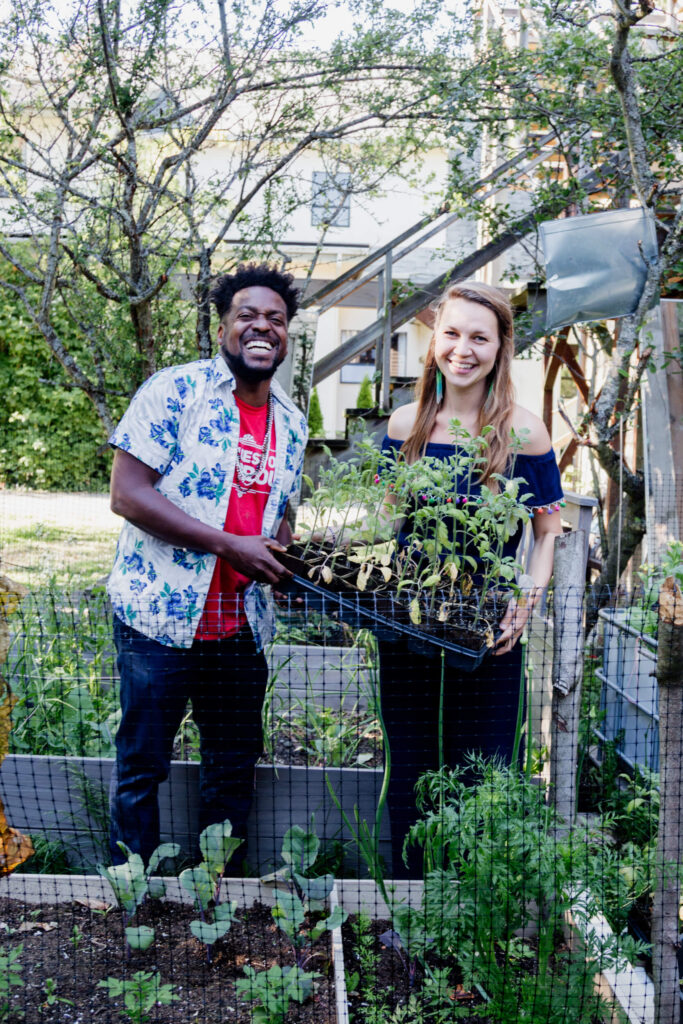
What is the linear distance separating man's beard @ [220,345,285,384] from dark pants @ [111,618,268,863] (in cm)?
72

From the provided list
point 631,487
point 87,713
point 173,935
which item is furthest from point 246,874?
point 631,487

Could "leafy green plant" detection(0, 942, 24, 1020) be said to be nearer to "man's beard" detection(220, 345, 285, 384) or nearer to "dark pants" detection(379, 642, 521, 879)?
"dark pants" detection(379, 642, 521, 879)

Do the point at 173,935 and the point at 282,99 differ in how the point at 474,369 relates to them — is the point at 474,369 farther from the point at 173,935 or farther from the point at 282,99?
the point at 282,99

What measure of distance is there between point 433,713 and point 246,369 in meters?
1.09

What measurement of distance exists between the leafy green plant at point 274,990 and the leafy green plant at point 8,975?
1.75 feet

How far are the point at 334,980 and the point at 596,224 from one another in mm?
3092

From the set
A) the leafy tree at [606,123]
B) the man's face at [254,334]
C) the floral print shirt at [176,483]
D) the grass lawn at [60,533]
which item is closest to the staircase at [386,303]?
the leafy tree at [606,123]

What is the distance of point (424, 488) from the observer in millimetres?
2250

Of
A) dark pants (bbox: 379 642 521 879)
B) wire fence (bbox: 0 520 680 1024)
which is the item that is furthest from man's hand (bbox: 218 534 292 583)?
dark pants (bbox: 379 642 521 879)

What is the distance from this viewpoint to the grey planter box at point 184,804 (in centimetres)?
287

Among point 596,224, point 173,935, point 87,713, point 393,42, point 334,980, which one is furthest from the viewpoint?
point 393,42

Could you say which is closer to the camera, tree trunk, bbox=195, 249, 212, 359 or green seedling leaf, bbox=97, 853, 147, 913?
green seedling leaf, bbox=97, 853, 147, 913

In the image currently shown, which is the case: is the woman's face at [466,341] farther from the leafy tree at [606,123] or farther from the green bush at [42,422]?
the green bush at [42,422]

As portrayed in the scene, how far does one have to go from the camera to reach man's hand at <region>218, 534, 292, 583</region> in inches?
87.0
